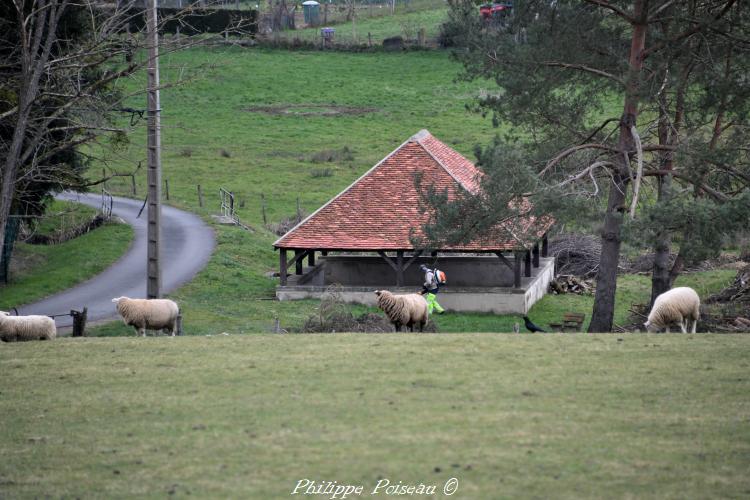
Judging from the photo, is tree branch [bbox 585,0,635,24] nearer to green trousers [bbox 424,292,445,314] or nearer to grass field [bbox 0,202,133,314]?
green trousers [bbox 424,292,445,314]

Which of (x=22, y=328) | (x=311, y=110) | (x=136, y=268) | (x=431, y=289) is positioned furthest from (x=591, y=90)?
(x=311, y=110)

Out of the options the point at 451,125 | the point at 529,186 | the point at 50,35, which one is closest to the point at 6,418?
the point at 50,35

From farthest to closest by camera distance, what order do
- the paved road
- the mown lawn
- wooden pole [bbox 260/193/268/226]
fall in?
wooden pole [bbox 260/193/268/226] → the paved road → the mown lawn

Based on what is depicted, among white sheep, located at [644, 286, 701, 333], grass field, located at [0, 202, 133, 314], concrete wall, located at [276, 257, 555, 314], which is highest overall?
white sheep, located at [644, 286, 701, 333]

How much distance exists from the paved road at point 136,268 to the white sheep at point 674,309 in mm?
13665

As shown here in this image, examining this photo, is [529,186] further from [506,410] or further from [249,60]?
[249,60]

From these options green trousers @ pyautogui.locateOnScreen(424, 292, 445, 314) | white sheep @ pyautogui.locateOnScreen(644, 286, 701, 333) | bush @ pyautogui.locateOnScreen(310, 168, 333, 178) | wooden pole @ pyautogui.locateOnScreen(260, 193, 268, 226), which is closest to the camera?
white sheep @ pyautogui.locateOnScreen(644, 286, 701, 333)

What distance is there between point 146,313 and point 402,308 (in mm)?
4885

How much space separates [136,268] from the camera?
3206 cm

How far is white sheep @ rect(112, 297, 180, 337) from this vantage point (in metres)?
18.7

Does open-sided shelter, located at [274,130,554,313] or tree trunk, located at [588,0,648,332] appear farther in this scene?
open-sided shelter, located at [274,130,554,313]

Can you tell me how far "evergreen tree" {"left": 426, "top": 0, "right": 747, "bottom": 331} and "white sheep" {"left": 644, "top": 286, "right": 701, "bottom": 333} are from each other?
2.68 m

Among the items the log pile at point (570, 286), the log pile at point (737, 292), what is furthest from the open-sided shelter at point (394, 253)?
the log pile at point (737, 292)

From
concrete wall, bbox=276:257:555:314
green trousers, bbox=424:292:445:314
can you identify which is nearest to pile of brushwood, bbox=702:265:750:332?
concrete wall, bbox=276:257:555:314
